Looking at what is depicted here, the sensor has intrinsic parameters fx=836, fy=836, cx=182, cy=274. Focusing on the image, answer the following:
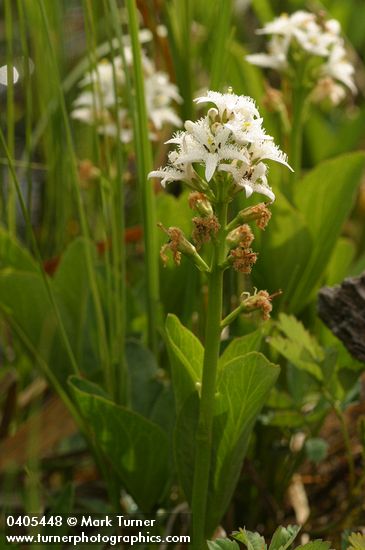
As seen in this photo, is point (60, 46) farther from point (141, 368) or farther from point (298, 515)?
point (298, 515)

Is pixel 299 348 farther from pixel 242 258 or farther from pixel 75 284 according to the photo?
pixel 75 284

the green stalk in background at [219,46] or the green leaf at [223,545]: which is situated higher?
the green stalk in background at [219,46]

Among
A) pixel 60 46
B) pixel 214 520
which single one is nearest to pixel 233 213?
pixel 214 520

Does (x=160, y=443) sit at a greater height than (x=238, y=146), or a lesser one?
lesser

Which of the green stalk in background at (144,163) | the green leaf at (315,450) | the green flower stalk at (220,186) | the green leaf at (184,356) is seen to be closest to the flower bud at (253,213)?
the green flower stalk at (220,186)

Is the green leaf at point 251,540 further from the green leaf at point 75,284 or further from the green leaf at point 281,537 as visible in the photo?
the green leaf at point 75,284

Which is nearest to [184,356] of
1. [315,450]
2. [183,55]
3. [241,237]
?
[241,237]

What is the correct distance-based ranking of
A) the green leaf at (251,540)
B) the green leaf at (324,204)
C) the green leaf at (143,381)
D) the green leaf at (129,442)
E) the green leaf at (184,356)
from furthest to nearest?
1. the green leaf at (324,204)
2. the green leaf at (143,381)
3. the green leaf at (129,442)
4. the green leaf at (184,356)
5. the green leaf at (251,540)
